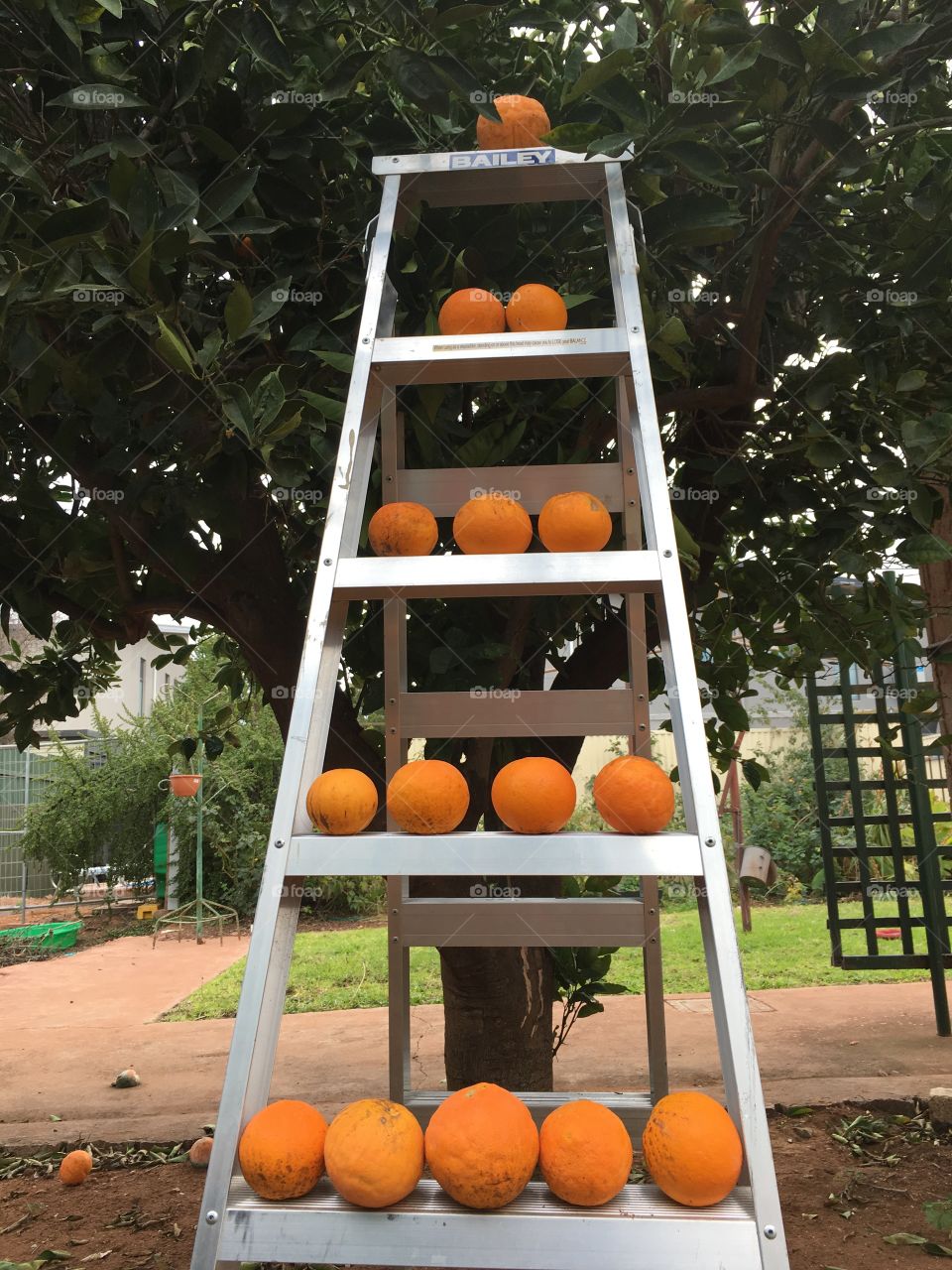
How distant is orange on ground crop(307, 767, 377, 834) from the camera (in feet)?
4.14

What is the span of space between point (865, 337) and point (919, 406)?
0.27 m

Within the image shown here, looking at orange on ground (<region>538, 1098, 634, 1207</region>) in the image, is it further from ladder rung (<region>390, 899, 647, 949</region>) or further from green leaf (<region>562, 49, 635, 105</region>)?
green leaf (<region>562, 49, 635, 105</region>)

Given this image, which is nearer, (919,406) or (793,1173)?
(919,406)

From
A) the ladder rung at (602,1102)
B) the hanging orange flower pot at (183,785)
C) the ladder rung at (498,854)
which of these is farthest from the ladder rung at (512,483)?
the hanging orange flower pot at (183,785)

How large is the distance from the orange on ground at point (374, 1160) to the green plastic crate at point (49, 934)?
8.40 m

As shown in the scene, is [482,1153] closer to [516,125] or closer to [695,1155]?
[695,1155]

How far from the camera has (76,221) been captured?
1475 mm

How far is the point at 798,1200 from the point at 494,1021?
47.2 inches

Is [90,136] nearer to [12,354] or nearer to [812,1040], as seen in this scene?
[12,354]

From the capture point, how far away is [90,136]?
187 cm

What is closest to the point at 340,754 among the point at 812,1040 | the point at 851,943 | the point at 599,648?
the point at 599,648

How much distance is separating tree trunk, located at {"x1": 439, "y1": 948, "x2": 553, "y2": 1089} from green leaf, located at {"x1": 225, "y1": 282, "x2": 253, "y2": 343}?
1662 mm

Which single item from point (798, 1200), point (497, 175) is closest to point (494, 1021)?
point (798, 1200)

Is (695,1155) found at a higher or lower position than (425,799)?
lower
